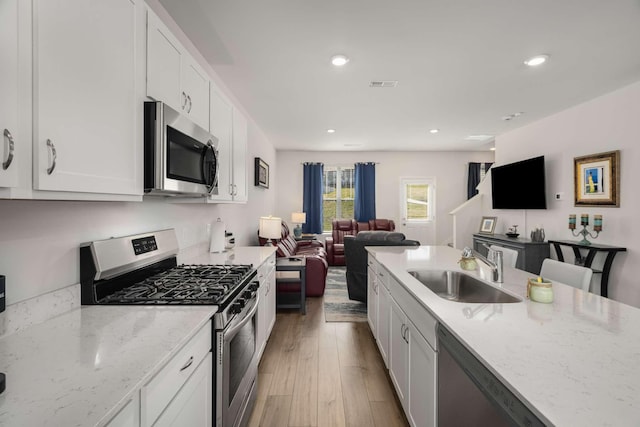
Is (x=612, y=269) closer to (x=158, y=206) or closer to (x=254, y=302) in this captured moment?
(x=254, y=302)

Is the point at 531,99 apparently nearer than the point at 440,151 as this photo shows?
Yes

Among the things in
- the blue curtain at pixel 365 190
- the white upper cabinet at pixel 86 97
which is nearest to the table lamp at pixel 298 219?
the blue curtain at pixel 365 190

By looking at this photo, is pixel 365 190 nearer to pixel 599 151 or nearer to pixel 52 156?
pixel 599 151

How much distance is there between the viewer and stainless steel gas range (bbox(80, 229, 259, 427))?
52.7 inches

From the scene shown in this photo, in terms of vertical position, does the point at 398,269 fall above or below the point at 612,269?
above

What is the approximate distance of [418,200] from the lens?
767 cm

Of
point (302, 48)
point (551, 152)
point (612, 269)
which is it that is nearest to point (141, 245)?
point (302, 48)

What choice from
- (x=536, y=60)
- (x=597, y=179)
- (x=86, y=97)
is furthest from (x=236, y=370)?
(x=597, y=179)

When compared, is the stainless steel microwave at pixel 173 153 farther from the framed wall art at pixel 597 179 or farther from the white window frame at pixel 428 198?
the white window frame at pixel 428 198

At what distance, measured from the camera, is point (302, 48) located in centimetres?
261

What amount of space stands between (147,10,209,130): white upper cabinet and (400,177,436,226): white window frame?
622 centimetres

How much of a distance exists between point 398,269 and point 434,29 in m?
1.85

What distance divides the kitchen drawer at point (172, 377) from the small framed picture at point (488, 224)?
5.93m

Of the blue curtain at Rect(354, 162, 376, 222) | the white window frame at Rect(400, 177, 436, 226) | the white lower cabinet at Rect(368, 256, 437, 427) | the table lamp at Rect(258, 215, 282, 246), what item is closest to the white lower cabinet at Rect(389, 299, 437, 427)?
the white lower cabinet at Rect(368, 256, 437, 427)
